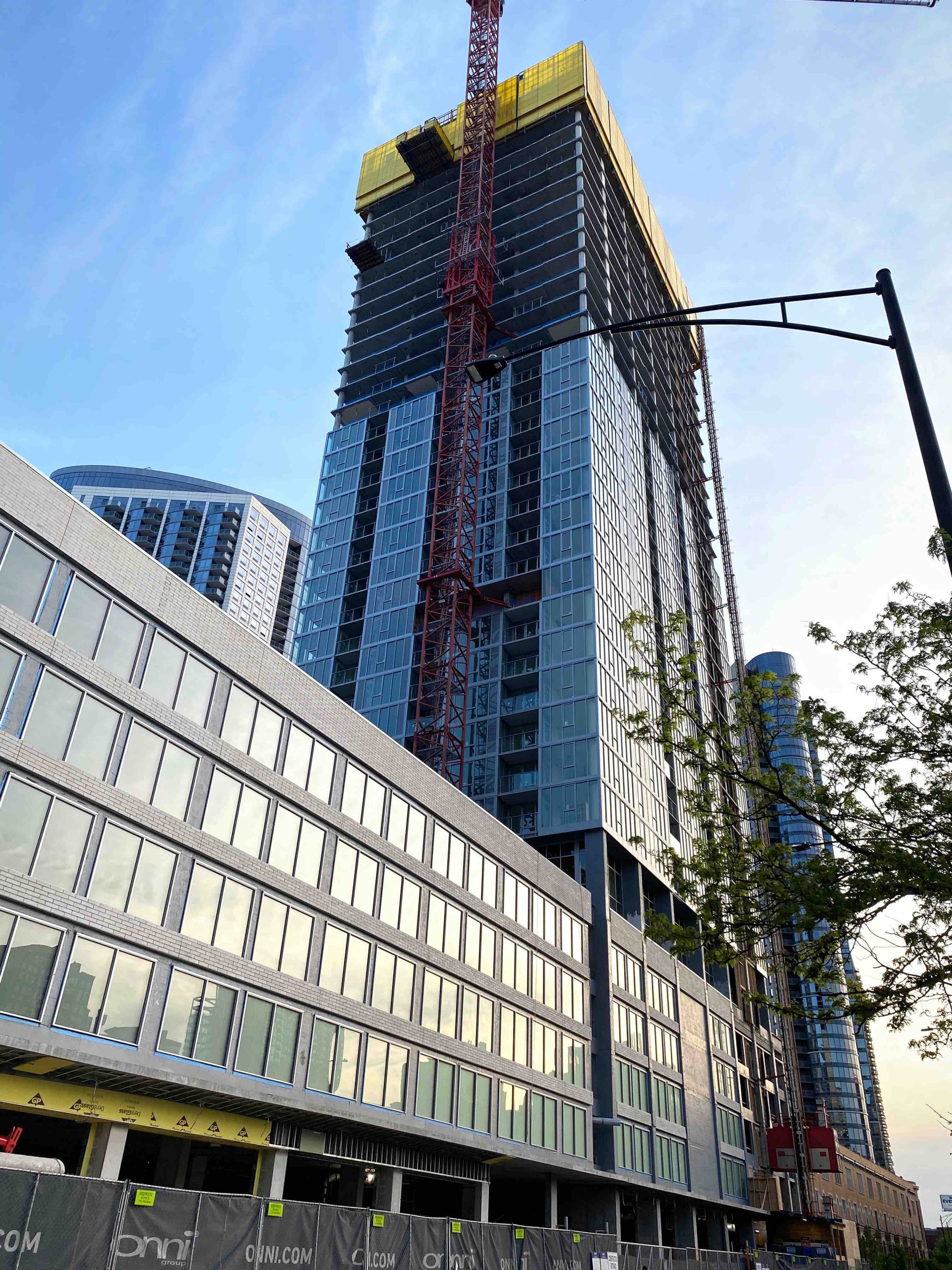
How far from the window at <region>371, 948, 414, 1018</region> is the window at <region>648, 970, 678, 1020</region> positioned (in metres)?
28.4

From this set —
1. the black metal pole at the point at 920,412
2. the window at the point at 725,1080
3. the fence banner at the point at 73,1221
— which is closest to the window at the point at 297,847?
the fence banner at the point at 73,1221

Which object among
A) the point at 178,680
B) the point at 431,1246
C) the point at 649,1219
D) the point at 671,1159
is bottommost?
the point at 431,1246

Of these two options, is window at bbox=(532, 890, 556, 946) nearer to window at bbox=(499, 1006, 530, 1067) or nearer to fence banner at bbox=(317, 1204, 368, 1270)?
window at bbox=(499, 1006, 530, 1067)

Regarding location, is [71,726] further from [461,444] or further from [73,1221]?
[461,444]

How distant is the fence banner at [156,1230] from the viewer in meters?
14.8

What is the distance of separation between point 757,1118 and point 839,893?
77.6m

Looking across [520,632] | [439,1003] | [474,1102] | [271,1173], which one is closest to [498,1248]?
[271,1173]

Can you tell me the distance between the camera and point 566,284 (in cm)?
9062

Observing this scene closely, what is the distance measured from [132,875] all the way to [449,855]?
18275 mm

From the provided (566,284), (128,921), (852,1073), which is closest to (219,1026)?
(128,921)

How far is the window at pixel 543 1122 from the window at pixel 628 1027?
27.1 ft

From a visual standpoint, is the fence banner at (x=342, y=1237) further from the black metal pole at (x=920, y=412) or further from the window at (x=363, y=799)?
the window at (x=363, y=799)

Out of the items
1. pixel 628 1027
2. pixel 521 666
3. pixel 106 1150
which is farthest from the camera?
pixel 521 666

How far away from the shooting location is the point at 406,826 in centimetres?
3959
